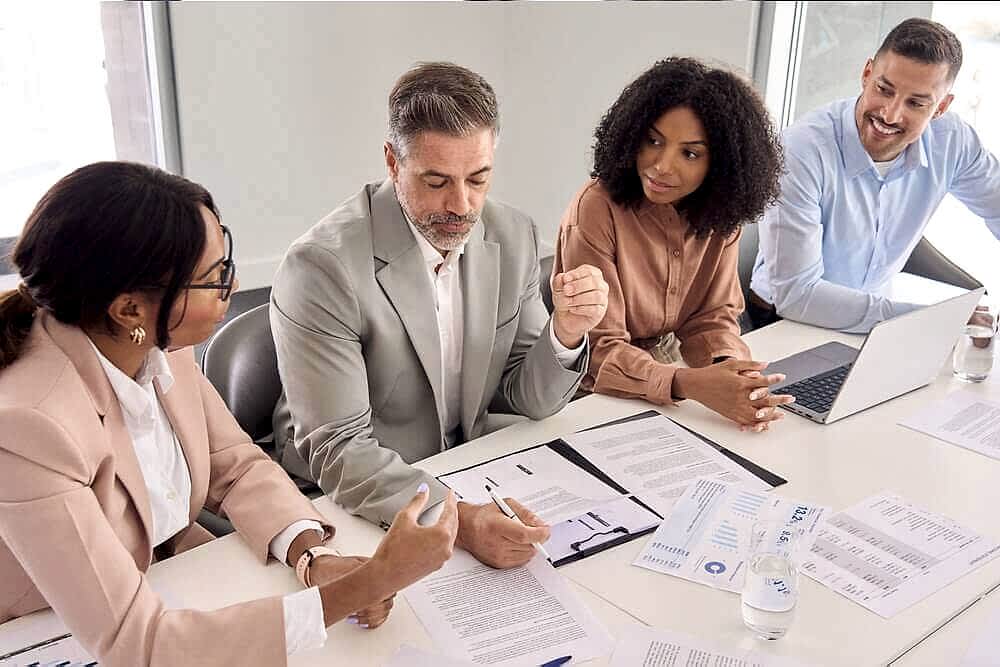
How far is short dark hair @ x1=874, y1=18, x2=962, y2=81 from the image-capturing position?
7.63 feet

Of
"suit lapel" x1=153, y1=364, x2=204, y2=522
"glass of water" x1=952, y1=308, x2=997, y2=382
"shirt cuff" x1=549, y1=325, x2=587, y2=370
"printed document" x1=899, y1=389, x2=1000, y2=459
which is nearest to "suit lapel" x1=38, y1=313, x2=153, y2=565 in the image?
"suit lapel" x1=153, y1=364, x2=204, y2=522

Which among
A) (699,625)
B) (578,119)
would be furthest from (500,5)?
(699,625)

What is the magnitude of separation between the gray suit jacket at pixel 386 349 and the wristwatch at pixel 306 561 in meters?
0.13

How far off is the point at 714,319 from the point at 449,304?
0.72 metres

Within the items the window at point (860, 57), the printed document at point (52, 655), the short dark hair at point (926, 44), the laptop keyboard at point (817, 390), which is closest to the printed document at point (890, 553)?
Result: the laptop keyboard at point (817, 390)

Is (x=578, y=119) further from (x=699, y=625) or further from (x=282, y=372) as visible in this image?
(x=699, y=625)

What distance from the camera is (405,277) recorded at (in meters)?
1.60

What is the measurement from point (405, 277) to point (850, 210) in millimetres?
1454

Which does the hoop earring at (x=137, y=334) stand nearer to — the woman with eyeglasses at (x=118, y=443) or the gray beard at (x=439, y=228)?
the woman with eyeglasses at (x=118, y=443)

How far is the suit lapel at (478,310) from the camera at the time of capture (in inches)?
66.6

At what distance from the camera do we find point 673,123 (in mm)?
1988

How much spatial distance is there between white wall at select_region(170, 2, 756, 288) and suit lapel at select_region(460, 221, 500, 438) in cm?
223

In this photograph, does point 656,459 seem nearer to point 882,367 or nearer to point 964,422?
point 882,367

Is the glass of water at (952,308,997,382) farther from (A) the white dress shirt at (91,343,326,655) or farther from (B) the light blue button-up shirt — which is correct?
(A) the white dress shirt at (91,343,326,655)
